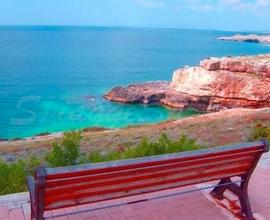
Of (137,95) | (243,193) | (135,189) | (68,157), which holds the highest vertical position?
(135,189)

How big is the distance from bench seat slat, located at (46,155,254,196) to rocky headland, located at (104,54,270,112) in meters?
32.3

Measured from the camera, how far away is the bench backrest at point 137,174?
Answer: 115 inches

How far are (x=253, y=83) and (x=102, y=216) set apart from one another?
32.9m

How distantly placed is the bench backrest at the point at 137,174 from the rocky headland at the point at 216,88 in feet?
106

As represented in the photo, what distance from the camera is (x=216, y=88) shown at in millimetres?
37719

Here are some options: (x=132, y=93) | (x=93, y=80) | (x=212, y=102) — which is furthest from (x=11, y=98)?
(x=212, y=102)

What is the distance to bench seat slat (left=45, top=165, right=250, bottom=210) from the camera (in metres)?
3.12

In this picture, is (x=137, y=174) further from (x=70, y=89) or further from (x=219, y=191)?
(x=70, y=89)

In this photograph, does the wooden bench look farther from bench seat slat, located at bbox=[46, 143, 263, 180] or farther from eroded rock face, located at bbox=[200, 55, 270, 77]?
eroded rock face, located at bbox=[200, 55, 270, 77]

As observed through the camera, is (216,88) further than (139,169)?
Yes

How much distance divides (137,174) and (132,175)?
0.15 feet

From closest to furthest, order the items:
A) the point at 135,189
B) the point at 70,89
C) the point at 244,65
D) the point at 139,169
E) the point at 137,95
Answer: the point at 139,169 < the point at 135,189 < the point at 244,65 < the point at 137,95 < the point at 70,89

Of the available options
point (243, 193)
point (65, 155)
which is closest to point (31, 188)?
point (243, 193)

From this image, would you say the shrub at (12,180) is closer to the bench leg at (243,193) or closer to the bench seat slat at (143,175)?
the bench seat slat at (143,175)
